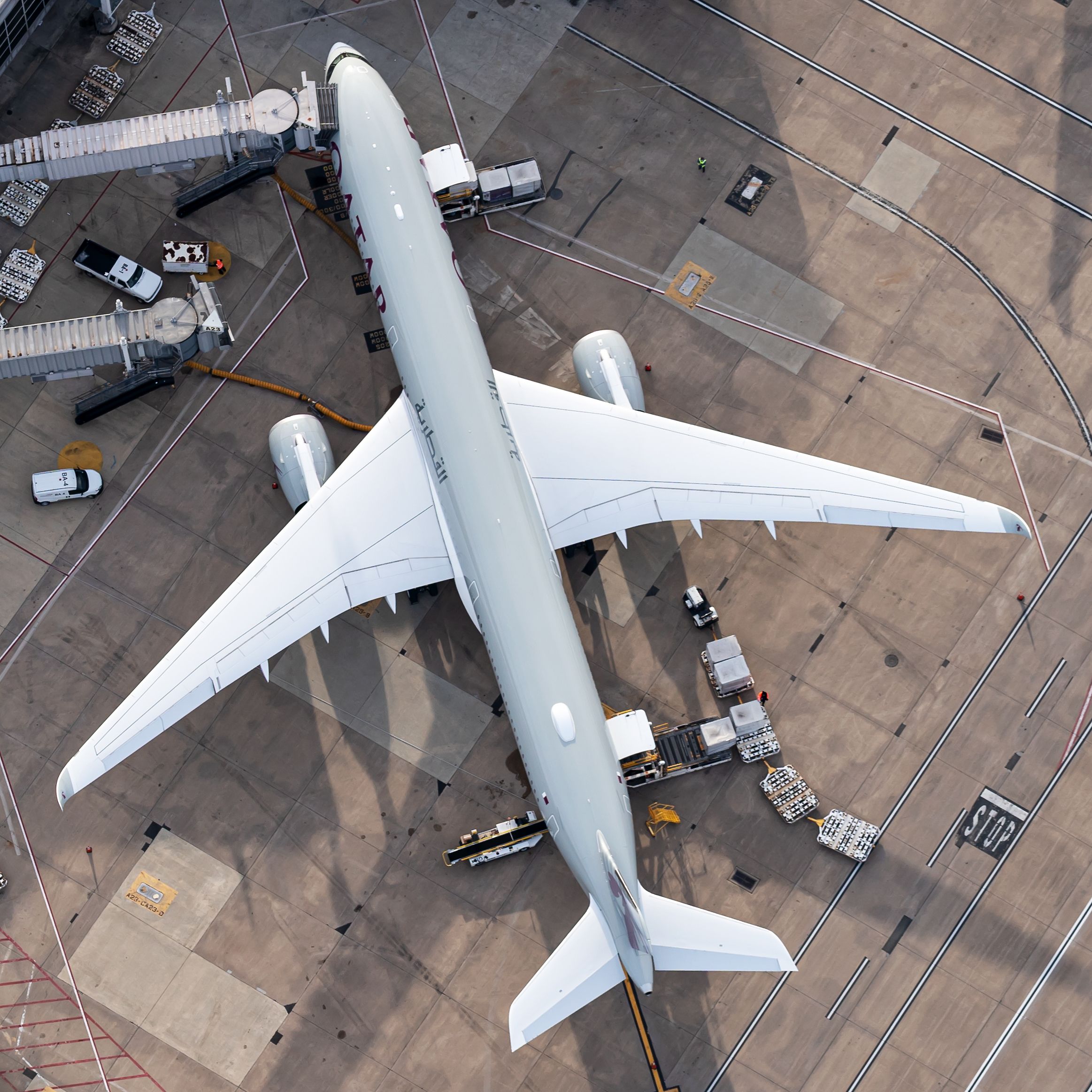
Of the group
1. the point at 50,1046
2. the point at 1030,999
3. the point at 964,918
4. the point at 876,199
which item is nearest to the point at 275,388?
the point at 876,199

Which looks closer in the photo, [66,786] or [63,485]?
[66,786]

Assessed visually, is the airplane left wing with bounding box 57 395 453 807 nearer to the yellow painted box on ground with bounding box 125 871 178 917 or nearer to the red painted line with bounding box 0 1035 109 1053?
Answer: the yellow painted box on ground with bounding box 125 871 178 917

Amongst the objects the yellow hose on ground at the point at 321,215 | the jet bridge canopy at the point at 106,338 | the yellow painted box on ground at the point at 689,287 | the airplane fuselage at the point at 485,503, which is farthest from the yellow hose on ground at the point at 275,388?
the yellow painted box on ground at the point at 689,287

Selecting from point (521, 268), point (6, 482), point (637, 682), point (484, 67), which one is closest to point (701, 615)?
point (637, 682)

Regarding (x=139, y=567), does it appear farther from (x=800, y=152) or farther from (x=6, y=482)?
(x=800, y=152)

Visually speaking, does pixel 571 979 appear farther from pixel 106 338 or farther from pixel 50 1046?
pixel 106 338

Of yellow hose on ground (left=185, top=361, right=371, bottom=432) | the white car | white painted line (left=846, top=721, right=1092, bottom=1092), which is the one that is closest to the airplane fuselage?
yellow hose on ground (left=185, top=361, right=371, bottom=432)
